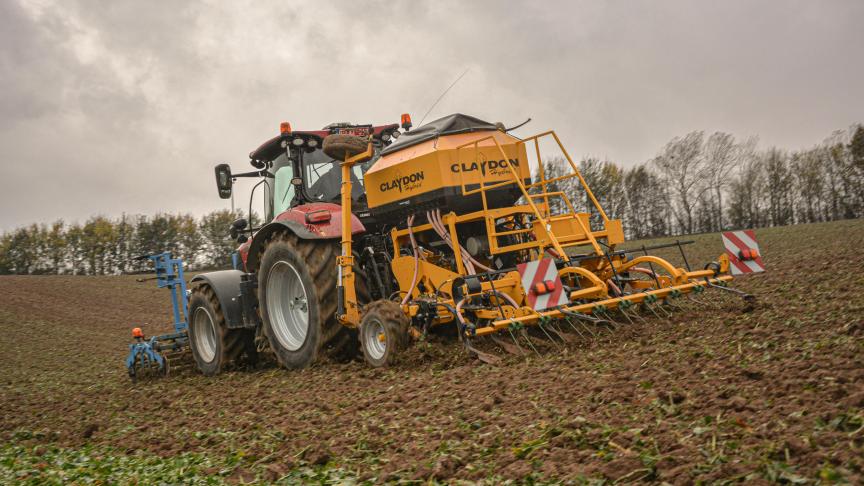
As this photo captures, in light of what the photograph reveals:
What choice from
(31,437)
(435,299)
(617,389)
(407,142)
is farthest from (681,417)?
(31,437)

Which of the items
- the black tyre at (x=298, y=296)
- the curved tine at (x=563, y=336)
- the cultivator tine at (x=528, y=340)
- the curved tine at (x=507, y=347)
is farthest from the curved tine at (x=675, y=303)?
the black tyre at (x=298, y=296)

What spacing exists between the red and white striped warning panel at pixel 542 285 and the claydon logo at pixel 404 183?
1439 millimetres

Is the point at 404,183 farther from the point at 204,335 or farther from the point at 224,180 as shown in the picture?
the point at 204,335

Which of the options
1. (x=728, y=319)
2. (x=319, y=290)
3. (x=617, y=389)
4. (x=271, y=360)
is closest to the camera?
(x=617, y=389)

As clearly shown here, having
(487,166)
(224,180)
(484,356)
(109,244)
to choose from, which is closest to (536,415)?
(484,356)

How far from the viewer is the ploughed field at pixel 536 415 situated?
2.54 m

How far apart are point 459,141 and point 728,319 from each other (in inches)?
105

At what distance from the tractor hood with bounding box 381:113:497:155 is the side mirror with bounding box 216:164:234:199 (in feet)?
7.61

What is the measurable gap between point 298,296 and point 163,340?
2.91m

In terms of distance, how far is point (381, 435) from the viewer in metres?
3.61

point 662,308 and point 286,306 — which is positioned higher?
point 286,306

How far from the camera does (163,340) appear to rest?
8547 mm

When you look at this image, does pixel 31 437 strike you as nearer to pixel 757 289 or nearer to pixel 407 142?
pixel 407 142

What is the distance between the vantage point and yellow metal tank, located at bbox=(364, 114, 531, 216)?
18.9 ft
